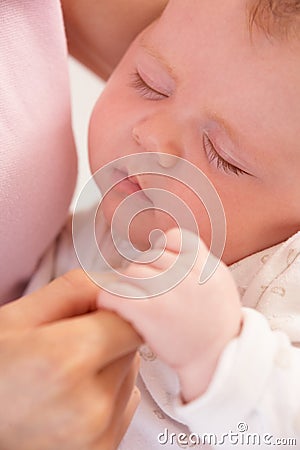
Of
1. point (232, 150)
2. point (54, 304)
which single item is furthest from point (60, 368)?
point (232, 150)

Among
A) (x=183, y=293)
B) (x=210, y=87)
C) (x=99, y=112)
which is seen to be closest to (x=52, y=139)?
(x=99, y=112)

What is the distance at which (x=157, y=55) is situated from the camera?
65 cm

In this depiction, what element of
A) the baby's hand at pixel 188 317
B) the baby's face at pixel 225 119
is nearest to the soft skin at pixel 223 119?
the baby's face at pixel 225 119

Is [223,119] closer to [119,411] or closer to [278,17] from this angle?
[278,17]

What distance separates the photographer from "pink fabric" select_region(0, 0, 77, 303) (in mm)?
635

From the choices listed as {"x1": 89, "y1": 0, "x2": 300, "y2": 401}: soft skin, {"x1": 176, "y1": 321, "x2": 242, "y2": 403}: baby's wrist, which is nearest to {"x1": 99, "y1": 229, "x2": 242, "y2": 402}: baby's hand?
{"x1": 176, "y1": 321, "x2": 242, "y2": 403}: baby's wrist

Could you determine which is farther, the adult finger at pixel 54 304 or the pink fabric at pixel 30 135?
the pink fabric at pixel 30 135

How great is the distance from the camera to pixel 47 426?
1.49 feet

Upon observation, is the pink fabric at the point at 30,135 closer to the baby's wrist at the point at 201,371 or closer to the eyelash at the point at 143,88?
the eyelash at the point at 143,88

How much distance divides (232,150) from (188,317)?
182 millimetres

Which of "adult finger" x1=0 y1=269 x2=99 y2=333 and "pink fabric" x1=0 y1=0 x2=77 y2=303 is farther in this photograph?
"pink fabric" x1=0 y1=0 x2=77 y2=303

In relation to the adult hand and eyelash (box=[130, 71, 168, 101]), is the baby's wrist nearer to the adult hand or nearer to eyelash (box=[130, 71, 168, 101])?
the adult hand

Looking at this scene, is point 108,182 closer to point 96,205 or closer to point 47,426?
A: point 96,205

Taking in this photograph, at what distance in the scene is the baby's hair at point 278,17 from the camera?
584mm
